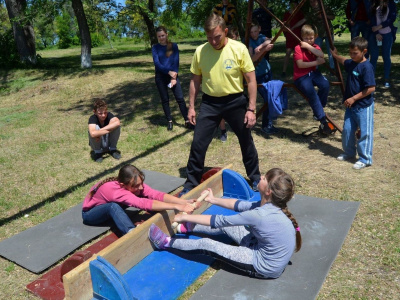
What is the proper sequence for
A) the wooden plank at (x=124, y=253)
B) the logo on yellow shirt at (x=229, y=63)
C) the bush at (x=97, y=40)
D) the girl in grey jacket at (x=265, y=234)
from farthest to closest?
the bush at (x=97, y=40), the logo on yellow shirt at (x=229, y=63), the girl in grey jacket at (x=265, y=234), the wooden plank at (x=124, y=253)

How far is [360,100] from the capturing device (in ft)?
18.1

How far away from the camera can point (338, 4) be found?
17.3m

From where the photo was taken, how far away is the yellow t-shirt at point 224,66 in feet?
14.8

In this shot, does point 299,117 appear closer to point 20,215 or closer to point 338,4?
point 20,215

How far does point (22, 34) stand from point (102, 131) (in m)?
11.2

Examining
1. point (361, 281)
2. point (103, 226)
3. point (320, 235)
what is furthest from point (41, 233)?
point (361, 281)

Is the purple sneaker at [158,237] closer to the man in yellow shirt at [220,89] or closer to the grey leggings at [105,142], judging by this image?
the man in yellow shirt at [220,89]

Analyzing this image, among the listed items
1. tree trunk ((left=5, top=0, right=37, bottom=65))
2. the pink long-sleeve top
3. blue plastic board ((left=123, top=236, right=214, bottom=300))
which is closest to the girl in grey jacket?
blue plastic board ((left=123, top=236, right=214, bottom=300))

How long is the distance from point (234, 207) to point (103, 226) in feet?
5.29

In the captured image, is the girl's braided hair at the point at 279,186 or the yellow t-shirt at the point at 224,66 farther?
the yellow t-shirt at the point at 224,66

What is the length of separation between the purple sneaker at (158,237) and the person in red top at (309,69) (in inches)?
151

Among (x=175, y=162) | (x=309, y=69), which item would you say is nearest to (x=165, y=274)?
(x=175, y=162)

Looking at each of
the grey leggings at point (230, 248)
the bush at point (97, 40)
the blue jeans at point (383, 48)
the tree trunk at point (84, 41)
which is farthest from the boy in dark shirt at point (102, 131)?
the bush at point (97, 40)

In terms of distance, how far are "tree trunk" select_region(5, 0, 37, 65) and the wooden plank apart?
44.6 ft
